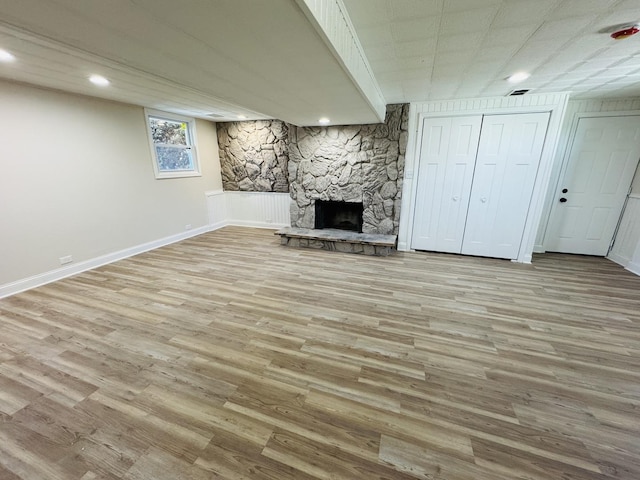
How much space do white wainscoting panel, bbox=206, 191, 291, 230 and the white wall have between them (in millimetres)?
1199

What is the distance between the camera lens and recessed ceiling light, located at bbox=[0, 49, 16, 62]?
6.54ft

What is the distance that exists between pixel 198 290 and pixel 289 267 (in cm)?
123

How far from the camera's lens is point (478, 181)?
3.88 meters

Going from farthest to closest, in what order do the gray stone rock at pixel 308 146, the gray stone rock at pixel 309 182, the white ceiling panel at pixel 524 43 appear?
the gray stone rock at pixel 309 182 → the gray stone rock at pixel 308 146 → the white ceiling panel at pixel 524 43

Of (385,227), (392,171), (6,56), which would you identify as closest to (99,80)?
(6,56)

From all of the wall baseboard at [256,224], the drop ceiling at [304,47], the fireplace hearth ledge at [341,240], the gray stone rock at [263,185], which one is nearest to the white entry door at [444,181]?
the fireplace hearth ledge at [341,240]

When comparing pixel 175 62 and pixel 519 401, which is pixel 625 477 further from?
pixel 175 62

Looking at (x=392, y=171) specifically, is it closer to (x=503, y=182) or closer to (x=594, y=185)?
(x=503, y=182)

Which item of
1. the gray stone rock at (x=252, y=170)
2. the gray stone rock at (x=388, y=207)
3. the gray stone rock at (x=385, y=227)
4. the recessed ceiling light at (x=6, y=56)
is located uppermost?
the recessed ceiling light at (x=6, y=56)

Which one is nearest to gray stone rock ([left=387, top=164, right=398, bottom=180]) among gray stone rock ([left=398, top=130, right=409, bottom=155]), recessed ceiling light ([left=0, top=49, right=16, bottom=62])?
gray stone rock ([left=398, top=130, right=409, bottom=155])

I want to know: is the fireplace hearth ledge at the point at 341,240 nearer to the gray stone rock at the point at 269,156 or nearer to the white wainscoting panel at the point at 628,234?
the gray stone rock at the point at 269,156

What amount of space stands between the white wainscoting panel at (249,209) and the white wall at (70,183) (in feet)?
3.93

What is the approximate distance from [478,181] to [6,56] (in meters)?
5.37

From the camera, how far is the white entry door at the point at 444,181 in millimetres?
3822
